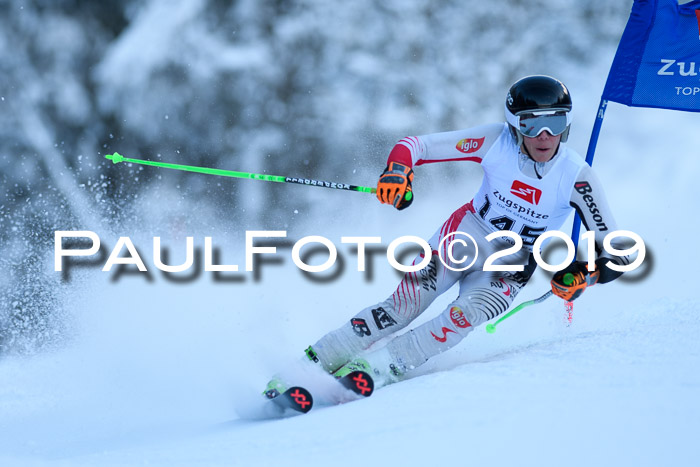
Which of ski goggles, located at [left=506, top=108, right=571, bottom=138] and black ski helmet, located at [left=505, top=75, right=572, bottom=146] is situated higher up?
black ski helmet, located at [left=505, top=75, right=572, bottom=146]

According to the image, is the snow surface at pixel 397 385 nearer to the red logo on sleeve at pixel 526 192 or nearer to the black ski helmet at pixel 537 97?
the red logo on sleeve at pixel 526 192

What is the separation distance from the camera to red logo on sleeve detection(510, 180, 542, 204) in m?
3.23

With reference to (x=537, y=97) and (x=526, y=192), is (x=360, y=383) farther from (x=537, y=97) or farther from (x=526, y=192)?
(x=537, y=97)

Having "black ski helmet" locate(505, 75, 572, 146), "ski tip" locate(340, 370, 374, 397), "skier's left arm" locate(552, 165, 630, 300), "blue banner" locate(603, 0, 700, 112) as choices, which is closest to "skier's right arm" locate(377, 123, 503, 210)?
"black ski helmet" locate(505, 75, 572, 146)

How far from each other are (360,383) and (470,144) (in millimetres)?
1274

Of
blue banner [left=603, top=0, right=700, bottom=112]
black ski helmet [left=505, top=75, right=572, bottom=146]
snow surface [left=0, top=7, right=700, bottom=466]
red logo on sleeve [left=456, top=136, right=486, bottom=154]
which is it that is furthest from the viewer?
blue banner [left=603, top=0, right=700, bottom=112]

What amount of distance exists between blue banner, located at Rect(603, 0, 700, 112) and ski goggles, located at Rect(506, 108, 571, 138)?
1309 millimetres

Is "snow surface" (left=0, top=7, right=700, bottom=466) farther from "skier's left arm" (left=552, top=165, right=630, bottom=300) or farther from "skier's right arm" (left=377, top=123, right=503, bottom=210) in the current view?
"skier's right arm" (left=377, top=123, right=503, bottom=210)

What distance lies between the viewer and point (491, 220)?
3486 mm

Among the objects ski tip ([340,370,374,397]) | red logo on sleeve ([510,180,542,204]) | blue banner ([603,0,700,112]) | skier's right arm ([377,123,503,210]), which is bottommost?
ski tip ([340,370,374,397])

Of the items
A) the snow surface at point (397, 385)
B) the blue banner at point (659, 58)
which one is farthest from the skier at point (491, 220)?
the blue banner at point (659, 58)

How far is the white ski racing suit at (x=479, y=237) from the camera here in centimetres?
317

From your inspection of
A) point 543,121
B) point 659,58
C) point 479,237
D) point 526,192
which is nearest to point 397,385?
point 479,237

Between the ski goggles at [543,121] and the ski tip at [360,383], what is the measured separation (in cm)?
131
